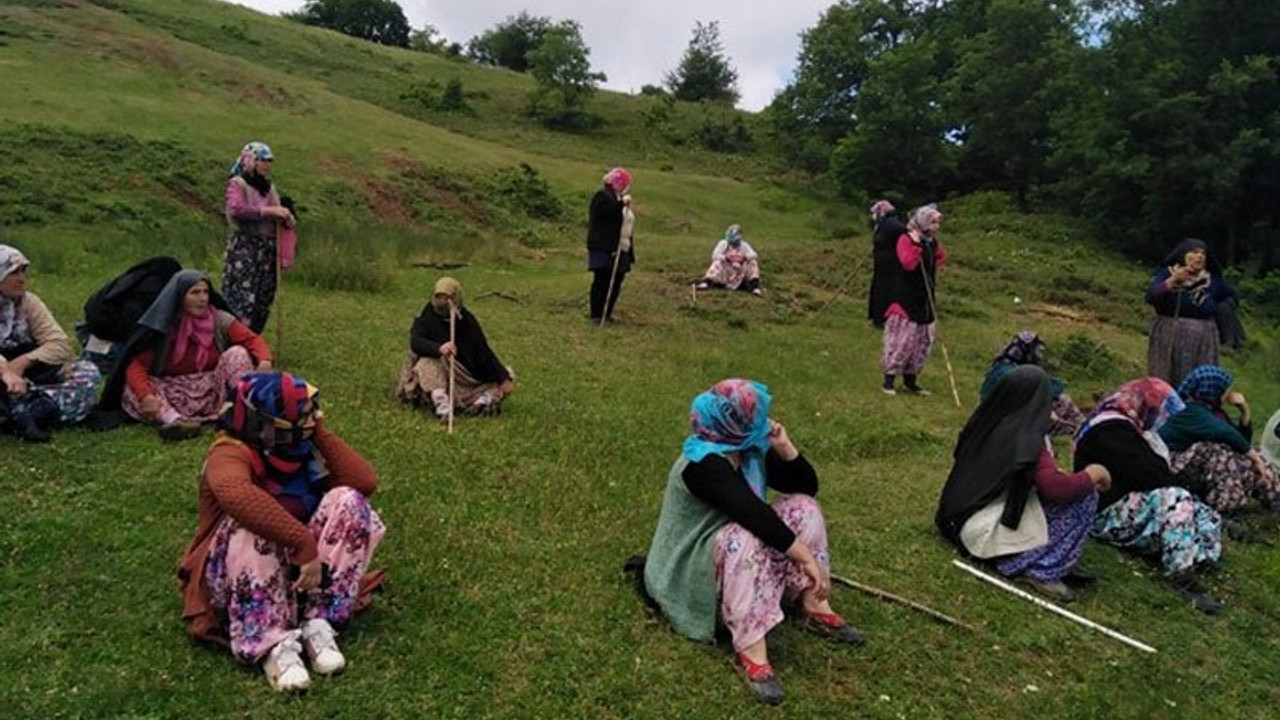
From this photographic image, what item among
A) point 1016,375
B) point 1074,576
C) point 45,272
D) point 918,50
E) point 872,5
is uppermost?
point 872,5

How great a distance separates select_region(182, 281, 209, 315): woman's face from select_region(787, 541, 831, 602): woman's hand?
446cm

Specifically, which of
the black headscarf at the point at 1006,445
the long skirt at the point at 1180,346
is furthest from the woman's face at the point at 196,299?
the long skirt at the point at 1180,346

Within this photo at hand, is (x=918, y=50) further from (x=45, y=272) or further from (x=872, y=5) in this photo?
(x=45, y=272)

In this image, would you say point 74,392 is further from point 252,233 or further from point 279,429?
point 279,429

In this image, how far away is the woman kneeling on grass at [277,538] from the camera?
3797 mm

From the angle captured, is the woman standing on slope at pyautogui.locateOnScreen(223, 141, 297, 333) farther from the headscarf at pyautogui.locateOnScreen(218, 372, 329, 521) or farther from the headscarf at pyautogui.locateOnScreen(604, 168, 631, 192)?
the headscarf at pyautogui.locateOnScreen(218, 372, 329, 521)

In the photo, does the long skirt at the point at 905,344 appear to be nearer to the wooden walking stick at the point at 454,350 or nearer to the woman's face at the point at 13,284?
the wooden walking stick at the point at 454,350

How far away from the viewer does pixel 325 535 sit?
4.07 meters

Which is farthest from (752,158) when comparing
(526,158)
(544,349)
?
(544,349)

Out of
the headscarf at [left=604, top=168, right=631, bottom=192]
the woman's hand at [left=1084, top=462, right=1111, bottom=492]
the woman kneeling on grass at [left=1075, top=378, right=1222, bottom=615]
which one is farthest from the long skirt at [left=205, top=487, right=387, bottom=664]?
the headscarf at [left=604, top=168, right=631, bottom=192]

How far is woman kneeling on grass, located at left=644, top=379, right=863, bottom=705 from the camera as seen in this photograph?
13.9ft

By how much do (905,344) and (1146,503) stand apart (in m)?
4.39

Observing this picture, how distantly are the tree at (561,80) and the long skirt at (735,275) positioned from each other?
87.0 feet

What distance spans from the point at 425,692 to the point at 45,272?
1055cm
